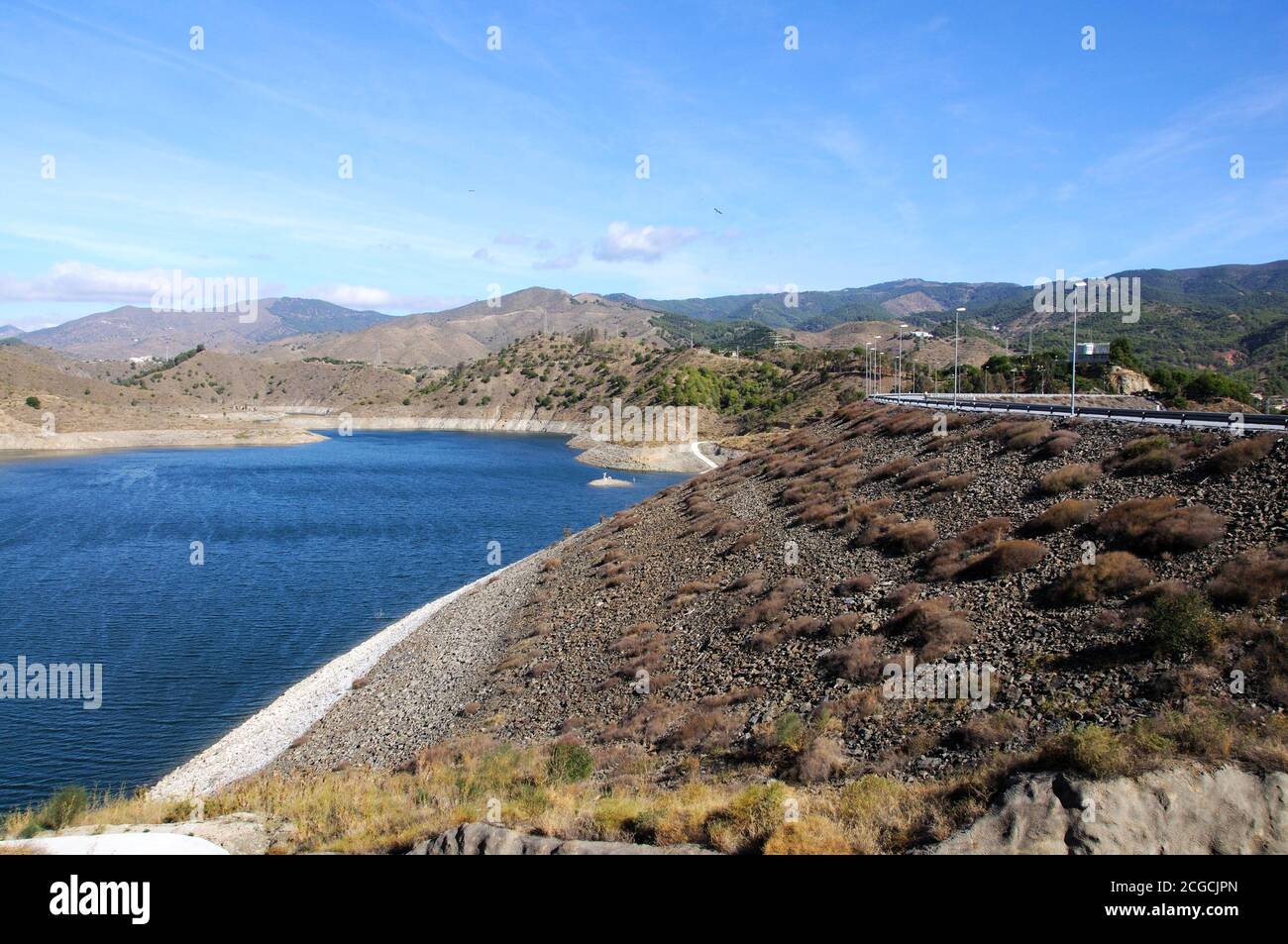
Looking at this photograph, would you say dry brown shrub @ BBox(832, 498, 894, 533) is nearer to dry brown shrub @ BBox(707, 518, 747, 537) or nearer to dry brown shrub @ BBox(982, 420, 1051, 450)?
dry brown shrub @ BBox(982, 420, 1051, 450)

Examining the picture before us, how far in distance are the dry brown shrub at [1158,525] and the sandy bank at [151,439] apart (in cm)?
12010

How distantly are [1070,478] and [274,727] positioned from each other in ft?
71.2

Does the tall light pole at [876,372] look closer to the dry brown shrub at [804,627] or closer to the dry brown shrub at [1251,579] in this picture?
the dry brown shrub at [804,627]

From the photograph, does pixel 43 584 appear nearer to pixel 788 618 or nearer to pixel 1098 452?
pixel 788 618

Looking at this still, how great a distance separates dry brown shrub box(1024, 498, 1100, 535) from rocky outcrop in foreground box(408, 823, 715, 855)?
525 inches

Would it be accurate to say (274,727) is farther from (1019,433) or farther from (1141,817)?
(1019,433)

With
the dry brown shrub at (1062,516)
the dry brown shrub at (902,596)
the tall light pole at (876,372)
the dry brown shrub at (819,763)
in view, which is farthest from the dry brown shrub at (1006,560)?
the tall light pole at (876,372)

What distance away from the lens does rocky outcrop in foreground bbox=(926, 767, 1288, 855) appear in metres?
8.15

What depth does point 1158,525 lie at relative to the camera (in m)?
15.9

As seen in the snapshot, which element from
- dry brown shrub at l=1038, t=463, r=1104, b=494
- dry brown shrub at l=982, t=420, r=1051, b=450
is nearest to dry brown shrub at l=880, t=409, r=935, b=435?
dry brown shrub at l=982, t=420, r=1051, b=450

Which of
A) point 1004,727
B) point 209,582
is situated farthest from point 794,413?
point 1004,727

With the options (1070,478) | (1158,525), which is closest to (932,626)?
(1158,525)

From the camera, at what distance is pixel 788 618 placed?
63.2 ft
